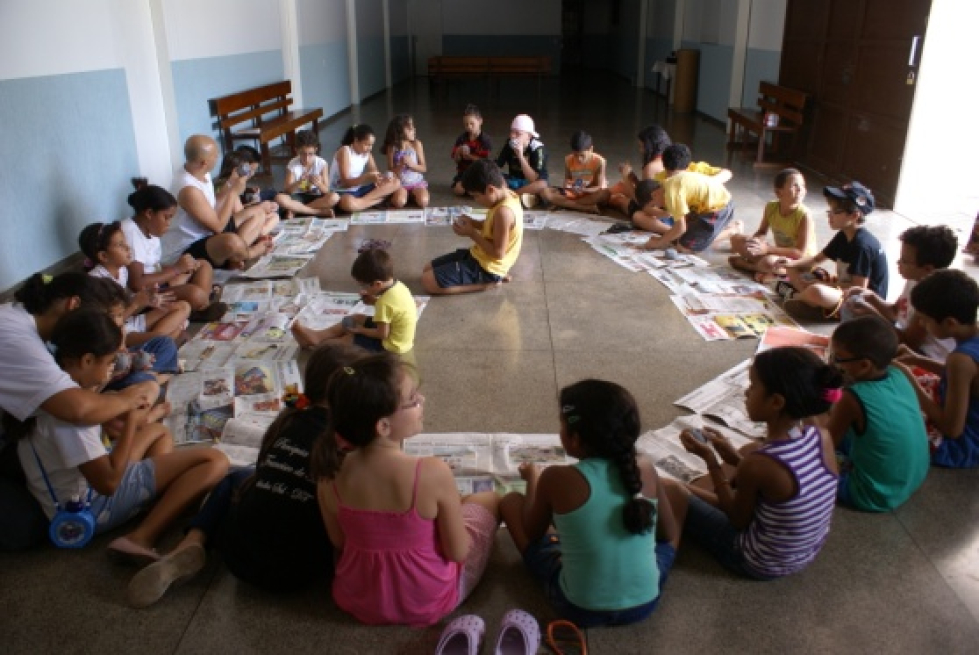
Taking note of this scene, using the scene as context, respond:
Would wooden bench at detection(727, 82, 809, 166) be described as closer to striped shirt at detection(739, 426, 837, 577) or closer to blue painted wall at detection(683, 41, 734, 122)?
blue painted wall at detection(683, 41, 734, 122)

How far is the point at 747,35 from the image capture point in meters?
11.6

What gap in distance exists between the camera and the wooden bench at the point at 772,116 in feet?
29.6

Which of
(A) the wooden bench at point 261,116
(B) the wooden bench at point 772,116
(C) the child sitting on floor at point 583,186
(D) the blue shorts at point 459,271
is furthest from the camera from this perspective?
(B) the wooden bench at point 772,116

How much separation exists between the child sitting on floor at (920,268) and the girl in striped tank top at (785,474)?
136 cm

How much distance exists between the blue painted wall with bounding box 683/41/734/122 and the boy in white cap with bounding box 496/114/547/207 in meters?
6.11

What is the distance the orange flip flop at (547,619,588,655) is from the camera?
2078mm

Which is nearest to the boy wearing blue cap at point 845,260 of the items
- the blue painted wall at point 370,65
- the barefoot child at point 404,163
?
the barefoot child at point 404,163

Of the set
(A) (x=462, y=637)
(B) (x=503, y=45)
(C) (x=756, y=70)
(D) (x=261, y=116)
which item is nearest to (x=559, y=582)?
(A) (x=462, y=637)

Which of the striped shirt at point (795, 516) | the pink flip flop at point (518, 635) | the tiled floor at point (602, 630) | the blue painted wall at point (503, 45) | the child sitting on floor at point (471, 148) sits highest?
the blue painted wall at point (503, 45)

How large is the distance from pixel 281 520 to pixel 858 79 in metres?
7.84

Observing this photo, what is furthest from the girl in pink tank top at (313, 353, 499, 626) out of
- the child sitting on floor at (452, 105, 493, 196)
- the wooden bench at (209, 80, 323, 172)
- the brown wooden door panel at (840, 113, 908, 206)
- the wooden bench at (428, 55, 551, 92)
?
the wooden bench at (428, 55, 551, 92)

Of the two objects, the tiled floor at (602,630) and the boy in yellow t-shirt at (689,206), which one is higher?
the boy in yellow t-shirt at (689,206)

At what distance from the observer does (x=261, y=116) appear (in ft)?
31.4

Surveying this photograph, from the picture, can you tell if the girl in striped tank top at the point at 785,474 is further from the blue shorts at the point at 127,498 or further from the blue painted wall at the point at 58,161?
the blue painted wall at the point at 58,161
